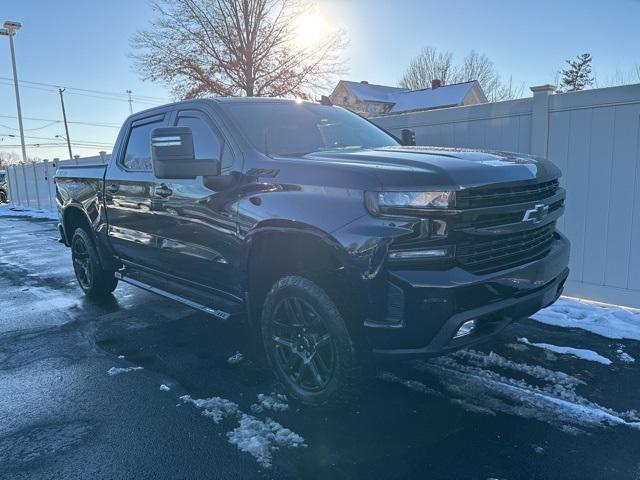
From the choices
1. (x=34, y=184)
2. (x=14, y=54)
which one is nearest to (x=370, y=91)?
(x=14, y=54)

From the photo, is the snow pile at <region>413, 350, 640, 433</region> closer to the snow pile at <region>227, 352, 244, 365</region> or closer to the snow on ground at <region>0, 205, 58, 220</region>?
the snow pile at <region>227, 352, 244, 365</region>

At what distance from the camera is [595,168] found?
5.07 metres

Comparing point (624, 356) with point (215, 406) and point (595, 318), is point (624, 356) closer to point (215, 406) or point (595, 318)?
point (595, 318)

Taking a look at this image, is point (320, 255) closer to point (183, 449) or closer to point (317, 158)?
point (317, 158)

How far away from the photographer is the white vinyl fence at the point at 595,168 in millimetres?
4840

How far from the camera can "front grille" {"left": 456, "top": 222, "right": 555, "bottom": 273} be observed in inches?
104

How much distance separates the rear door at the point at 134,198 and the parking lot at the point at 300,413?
33.0 inches

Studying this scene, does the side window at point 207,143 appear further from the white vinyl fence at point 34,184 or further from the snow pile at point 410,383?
the white vinyl fence at point 34,184

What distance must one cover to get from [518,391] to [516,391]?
13mm

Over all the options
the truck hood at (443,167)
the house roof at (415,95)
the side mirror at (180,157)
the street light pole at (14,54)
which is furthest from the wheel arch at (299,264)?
the house roof at (415,95)

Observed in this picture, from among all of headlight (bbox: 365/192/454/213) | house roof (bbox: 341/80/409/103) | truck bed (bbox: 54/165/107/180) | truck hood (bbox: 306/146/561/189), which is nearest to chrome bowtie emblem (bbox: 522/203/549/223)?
truck hood (bbox: 306/146/561/189)

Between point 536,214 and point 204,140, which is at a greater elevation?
point 204,140

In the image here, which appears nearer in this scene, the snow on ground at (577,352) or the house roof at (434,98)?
the snow on ground at (577,352)

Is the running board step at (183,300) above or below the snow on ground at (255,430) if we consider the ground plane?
above
